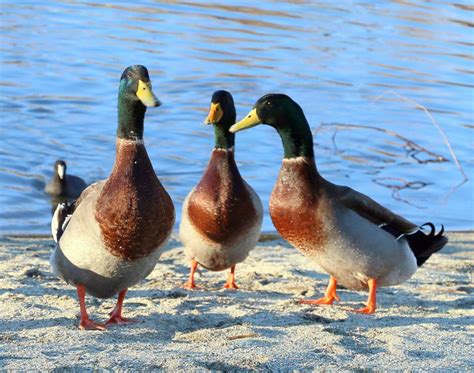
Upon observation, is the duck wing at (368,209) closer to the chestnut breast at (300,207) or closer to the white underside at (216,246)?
the chestnut breast at (300,207)

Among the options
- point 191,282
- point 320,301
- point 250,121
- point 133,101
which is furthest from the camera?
point 191,282

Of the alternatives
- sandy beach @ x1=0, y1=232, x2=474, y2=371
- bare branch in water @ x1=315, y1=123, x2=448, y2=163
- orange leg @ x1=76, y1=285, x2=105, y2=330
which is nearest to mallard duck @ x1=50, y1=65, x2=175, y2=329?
orange leg @ x1=76, y1=285, x2=105, y2=330

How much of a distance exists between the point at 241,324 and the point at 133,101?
116cm

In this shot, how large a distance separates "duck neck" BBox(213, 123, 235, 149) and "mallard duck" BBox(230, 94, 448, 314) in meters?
0.56

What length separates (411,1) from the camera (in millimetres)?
21125

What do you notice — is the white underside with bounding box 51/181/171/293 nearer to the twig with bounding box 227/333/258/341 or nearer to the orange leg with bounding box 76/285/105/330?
the orange leg with bounding box 76/285/105/330

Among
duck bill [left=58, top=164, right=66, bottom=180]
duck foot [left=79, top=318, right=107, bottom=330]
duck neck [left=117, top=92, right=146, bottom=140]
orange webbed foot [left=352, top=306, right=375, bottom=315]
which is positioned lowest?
duck bill [left=58, top=164, right=66, bottom=180]

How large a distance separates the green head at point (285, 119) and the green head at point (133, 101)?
38.5 inches

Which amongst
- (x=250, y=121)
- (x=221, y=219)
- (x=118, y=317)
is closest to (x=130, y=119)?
(x=118, y=317)

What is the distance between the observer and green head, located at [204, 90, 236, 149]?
6.48 m

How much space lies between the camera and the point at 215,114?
21.3 ft

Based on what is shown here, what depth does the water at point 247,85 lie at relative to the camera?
10570 mm

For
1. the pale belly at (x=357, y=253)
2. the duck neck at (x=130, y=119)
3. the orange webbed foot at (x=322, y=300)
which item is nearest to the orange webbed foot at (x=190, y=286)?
the orange webbed foot at (x=322, y=300)

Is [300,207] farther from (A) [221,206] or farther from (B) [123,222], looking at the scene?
Result: (B) [123,222]
